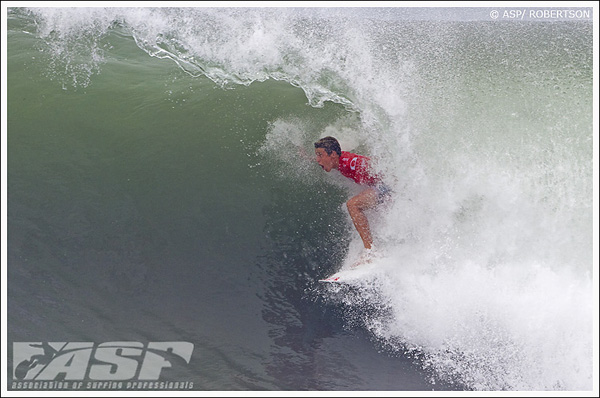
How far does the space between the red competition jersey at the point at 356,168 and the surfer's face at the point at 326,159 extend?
48 mm

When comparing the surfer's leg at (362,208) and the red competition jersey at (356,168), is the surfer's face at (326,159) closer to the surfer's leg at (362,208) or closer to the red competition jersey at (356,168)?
the red competition jersey at (356,168)

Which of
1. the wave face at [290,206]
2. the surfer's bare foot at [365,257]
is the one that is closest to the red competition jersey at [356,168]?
the wave face at [290,206]

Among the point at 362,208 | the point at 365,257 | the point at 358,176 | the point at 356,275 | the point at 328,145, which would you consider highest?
the point at 328,145

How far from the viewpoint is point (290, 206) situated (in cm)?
315

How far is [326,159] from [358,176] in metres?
0.27

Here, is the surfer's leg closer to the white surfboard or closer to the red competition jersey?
the red competition jersey

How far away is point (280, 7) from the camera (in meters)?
3.29

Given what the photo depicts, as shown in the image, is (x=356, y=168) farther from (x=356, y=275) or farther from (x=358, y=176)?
(x=356, y=275)

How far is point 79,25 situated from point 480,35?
3.37 meters

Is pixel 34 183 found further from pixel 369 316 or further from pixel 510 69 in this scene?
pixel 510 69

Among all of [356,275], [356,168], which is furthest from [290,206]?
[356,275]

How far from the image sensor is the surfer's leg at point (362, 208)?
2934 millimetres

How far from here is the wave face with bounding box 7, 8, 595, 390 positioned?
3049 millimetres

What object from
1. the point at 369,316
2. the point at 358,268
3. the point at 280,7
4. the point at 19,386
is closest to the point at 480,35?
the point at 280,7
